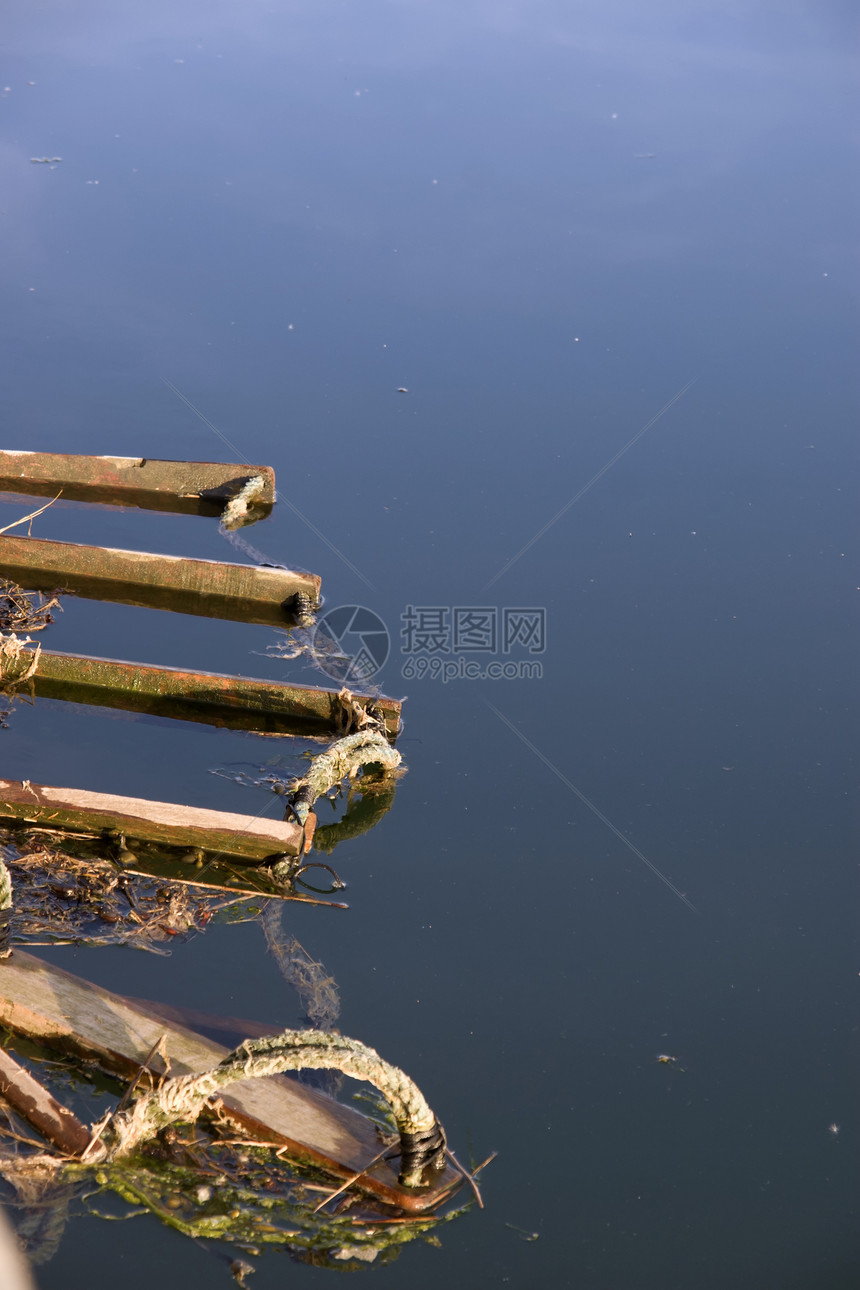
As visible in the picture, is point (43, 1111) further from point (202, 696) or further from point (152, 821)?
point (202, 696)

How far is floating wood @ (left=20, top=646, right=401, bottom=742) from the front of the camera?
169 inches

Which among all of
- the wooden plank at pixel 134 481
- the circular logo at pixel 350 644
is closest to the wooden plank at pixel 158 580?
the circular logo at pixel 350 644

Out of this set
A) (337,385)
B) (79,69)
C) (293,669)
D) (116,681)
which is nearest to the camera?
(116,681)

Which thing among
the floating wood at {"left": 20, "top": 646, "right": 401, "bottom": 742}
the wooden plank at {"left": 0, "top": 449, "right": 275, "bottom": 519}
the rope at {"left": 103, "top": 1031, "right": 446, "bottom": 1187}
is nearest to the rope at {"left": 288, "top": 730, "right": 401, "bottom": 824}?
the floating wood at {"left": 20, "top": 646, "right": 401, "bottom": 742}

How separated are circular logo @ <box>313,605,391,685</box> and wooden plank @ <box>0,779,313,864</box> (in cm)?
105

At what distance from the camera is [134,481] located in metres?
5.49

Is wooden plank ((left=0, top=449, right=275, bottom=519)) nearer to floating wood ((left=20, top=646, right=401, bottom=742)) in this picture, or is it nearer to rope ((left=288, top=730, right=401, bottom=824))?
floating wood ((left=20, top=646, right=401, bottom=742))

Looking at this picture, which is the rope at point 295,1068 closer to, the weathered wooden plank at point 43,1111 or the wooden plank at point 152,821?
the weathered wooden plank at point 43,1111

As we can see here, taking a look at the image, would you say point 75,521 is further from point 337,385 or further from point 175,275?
point 175,275

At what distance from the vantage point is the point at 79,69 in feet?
33.1

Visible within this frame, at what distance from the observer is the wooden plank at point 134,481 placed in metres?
5.46

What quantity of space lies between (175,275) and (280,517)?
9.04 ft

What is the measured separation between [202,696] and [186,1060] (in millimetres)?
1666

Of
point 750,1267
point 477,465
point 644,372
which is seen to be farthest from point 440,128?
point 750,1267
